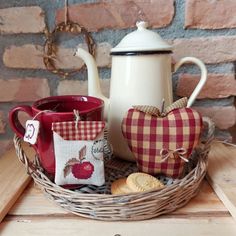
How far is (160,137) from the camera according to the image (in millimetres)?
457

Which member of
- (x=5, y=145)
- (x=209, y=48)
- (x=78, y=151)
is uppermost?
(x=209, y=48)

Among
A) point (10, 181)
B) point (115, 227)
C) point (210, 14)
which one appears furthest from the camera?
point (210, 14)

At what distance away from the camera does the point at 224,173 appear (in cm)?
51

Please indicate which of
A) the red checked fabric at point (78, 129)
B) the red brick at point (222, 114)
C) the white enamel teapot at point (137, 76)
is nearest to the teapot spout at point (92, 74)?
the white enamel teapot at point (137, 76)

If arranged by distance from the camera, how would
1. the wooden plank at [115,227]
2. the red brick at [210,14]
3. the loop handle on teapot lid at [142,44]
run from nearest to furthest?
the wooden plank at [115,227] < the loop handle on teapot lid at [142,44] < the red brick at [210,14]

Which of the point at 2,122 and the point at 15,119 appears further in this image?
the point at 2,122

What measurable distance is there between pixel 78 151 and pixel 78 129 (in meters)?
0.03

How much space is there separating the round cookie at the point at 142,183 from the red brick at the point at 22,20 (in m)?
0.40

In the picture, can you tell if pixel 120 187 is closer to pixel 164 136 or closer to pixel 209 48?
pixel 164 136

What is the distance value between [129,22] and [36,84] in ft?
0.81

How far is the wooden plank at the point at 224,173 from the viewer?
0.43 metres

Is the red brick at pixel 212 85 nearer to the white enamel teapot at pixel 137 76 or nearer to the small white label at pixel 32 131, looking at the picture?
the white enamel teapot at pixel 137 76

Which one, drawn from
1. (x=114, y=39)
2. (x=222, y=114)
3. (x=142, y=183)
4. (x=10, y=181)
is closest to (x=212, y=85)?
(x=222, y=114)

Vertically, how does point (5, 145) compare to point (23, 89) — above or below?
below
